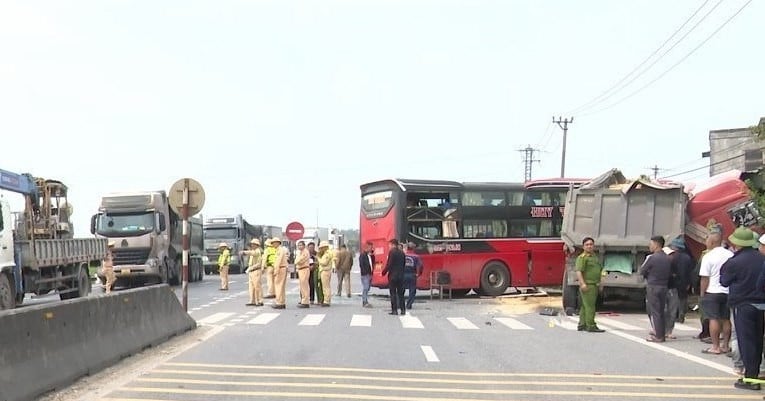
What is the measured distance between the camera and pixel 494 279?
22.9 meters

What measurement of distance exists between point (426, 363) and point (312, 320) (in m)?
6.18

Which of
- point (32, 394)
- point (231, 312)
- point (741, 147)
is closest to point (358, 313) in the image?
point (231, 312)

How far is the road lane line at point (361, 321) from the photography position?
14.6 meters

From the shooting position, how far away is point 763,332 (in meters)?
8.20

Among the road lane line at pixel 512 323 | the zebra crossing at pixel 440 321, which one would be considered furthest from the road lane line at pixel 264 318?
the road lane line at pixel 512 323

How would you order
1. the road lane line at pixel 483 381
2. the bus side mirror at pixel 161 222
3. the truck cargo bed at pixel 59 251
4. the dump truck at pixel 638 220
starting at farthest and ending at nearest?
the bus side mirror at pixel 161 222 → the truck cargo bed at pixel 59 251 → the dump truck at pixel 638 220 → the road lane line at pixel 483 381

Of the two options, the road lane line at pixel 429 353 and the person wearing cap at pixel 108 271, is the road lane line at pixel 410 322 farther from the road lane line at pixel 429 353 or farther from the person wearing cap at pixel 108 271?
the person wearing cap at pixel 108 271

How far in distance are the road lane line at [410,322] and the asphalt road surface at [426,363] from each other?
39mm

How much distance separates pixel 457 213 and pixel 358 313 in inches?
249

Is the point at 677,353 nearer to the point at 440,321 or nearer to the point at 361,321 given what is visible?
the point at 440,321

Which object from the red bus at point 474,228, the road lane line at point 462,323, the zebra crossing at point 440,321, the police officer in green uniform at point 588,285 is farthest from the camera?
the red bus at point 474,228

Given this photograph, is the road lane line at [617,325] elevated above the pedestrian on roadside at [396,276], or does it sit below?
below

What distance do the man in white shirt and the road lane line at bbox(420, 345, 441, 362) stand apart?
12.5 feet

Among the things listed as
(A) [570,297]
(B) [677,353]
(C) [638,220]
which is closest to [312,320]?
(A) [570,297]
